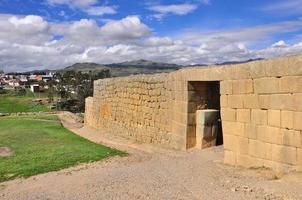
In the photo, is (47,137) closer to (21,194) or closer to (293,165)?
(21,194)

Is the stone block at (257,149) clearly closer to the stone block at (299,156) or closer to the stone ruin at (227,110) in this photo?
the stone ruin at (227,110)

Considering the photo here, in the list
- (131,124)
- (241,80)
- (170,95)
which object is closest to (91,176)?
(241,80)

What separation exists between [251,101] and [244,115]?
487 millimetres

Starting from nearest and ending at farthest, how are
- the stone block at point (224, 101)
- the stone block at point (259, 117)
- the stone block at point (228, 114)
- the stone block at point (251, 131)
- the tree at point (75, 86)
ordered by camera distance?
the stone block at point (259, 117) → the stone block at point (251, 131) → the stone block at point (228, 114) → the stone block at point (224, 101) → the tree at point (75, 86)

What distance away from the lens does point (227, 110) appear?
10.6 metres

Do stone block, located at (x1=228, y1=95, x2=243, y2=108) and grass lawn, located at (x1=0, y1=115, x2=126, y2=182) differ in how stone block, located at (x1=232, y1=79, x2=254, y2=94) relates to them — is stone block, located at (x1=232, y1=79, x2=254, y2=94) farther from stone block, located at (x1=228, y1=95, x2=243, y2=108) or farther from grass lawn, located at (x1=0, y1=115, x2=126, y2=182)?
grass lawn, located at (x1=0, y1=115, x2=126, y2=182)

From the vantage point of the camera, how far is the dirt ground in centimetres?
764

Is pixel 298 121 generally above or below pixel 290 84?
below

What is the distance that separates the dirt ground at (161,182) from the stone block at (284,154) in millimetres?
339

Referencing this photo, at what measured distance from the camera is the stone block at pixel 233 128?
10085mm

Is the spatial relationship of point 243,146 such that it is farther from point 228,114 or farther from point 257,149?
point 228,114

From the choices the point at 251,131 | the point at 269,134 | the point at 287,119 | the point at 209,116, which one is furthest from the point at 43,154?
the point at 287,119

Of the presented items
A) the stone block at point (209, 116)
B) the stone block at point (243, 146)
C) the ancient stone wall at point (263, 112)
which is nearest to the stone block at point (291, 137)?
the ancient stone wall at point (263, 112)

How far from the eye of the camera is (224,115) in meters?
10.7
